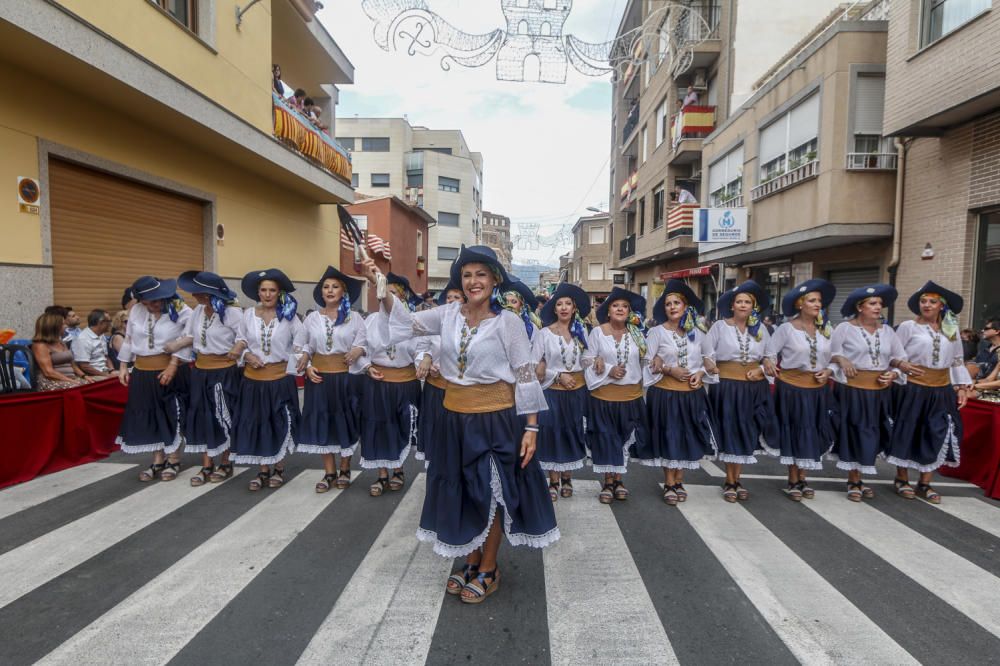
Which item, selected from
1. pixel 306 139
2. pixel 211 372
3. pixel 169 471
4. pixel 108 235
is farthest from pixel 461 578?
pixel 306 139

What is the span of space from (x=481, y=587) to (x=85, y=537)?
3170 millimetres

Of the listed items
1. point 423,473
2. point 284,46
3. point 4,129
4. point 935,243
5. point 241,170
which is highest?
point 284,46

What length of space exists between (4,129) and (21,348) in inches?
105

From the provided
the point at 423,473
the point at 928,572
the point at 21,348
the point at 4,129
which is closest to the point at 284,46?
the point at 4,129

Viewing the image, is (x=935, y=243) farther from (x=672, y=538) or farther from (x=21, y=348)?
(x=21, y=348)

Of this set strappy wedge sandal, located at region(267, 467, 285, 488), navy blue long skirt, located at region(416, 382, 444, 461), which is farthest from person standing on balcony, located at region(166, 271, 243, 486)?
navy blue long skirt, located at region(416, 382, 444, 461)

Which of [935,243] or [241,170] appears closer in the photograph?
[935,243]

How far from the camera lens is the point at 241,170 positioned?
11.6m

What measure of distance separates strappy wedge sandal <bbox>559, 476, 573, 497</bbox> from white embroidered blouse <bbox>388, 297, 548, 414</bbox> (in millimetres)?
2193

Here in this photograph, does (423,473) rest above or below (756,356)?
below

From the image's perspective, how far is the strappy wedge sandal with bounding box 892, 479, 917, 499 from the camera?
17.8 ft

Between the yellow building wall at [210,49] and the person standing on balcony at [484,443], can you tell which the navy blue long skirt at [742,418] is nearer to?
the person standing on balcony at [484,443]

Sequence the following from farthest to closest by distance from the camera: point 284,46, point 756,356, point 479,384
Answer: point 284,46 → point 756,356 → point 479,384

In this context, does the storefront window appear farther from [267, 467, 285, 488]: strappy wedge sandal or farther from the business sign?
[267, 467, 285, 488]: strappy wedge sandal
